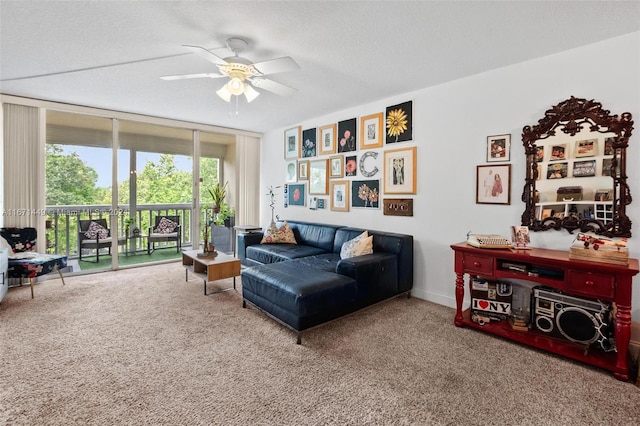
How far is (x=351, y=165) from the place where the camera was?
4445 mm

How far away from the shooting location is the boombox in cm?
219

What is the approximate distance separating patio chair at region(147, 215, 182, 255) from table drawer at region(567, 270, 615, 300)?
5608 millimetres

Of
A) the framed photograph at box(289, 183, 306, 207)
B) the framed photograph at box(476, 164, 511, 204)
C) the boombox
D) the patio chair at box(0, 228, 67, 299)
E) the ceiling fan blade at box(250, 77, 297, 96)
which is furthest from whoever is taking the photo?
the framed photograph at box(289, 183, 306, 207)

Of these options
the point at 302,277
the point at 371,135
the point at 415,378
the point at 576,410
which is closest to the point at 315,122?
the point at 371,135

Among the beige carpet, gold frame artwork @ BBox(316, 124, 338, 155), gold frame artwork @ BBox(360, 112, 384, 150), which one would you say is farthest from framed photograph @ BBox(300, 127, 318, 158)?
the beige carpet

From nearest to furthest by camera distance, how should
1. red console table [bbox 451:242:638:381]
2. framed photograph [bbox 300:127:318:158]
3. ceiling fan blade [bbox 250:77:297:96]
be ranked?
red console table [bbox 451:242:638:381] → ceiling fan blade [bbox 250:77:297:96] → framed photograph [bbox 300:127:318:158]

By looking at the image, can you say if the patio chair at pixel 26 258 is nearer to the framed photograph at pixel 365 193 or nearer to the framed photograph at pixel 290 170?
the framed photograph at pixel 290 170

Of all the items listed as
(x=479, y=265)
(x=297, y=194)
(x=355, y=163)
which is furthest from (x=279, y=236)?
(x=479, y=265)

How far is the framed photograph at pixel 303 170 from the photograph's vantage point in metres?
5.19

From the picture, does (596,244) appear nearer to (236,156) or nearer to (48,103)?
(236,156)

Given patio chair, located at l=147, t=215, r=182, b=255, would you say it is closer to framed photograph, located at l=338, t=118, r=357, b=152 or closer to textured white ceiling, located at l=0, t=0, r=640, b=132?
textured white ceiling, located at l=0, t=0, r=640, b=132

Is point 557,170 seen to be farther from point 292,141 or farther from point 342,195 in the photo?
point 292,141

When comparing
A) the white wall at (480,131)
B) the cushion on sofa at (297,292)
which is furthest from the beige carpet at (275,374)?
the white wall at (480,131)

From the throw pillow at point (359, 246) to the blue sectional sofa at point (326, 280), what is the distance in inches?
4.8
